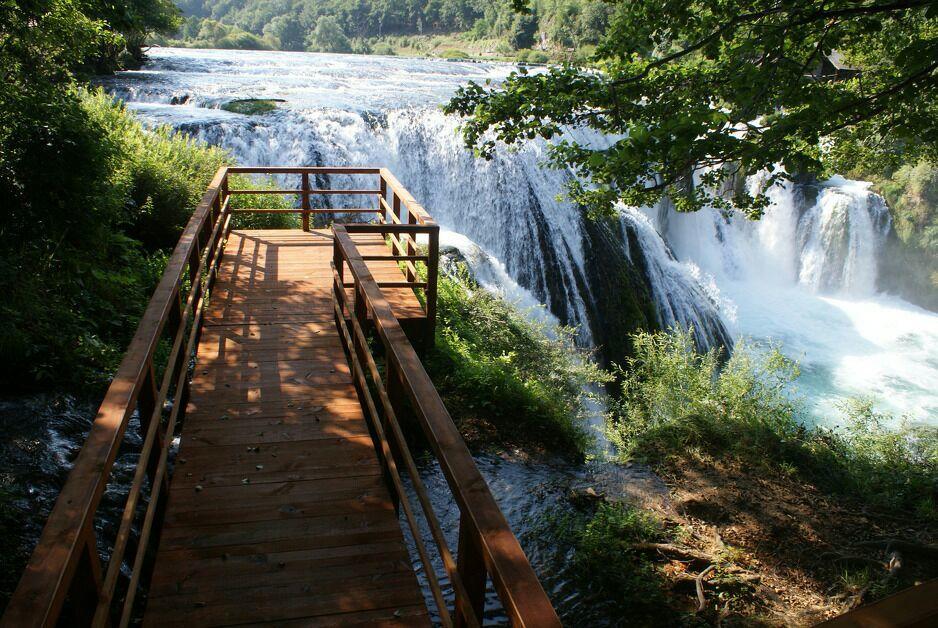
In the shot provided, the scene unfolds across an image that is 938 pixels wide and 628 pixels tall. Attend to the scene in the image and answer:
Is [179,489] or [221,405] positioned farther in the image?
[221,405]

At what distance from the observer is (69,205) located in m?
7.00

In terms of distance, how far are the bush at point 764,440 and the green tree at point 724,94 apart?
235cm

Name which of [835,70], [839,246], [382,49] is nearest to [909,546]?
[839,246]

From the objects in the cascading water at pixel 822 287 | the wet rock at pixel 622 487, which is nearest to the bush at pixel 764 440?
the wet rock at pixel 622 487

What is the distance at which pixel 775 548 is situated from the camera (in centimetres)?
580

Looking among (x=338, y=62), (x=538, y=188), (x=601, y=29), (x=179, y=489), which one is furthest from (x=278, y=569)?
(x=601, y=29)

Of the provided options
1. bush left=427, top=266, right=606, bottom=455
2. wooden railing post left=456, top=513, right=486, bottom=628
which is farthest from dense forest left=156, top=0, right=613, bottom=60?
wooden railing post left=456, top=513, right=486, bottom=628

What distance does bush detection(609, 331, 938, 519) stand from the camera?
7.07 meters

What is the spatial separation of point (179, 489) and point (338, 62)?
34.0m

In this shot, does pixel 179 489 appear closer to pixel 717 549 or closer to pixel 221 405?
pixel 221 405

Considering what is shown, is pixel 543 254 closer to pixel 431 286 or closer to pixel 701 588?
pixel 431 286

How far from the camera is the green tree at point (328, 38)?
7981 cm

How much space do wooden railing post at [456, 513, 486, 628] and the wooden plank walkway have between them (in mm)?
858

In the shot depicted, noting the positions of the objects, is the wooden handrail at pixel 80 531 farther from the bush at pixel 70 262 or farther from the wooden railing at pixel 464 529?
the bush at pixel 70 262
